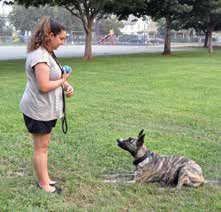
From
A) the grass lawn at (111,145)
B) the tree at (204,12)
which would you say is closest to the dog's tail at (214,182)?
the grass lawn at (111,145)

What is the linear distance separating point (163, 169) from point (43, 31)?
1872 mm

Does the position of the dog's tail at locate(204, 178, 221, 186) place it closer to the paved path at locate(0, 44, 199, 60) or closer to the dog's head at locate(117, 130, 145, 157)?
the dog's head at locate(117, 130, 145, 157)

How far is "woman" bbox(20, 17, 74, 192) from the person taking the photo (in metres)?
4.36

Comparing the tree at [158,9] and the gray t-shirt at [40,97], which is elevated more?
the tree at [158,9]

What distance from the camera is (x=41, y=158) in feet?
15.6

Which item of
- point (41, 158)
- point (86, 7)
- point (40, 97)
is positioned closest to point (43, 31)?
point (40, 97)

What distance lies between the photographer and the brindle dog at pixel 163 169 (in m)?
5.02

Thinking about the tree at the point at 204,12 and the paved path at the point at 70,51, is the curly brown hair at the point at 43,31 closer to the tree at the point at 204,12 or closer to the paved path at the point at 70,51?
the paved path at the point at 70,51

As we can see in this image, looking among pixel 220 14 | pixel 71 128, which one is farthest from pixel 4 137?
pixel 220 14

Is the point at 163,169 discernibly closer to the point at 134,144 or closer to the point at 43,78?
the point at 134,144

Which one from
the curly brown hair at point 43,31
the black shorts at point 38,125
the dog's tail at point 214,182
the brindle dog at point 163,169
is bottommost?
the dog's tail at point 214,182

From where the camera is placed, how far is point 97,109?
31.7 feet

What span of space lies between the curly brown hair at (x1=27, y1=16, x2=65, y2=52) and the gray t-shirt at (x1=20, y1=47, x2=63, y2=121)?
0.06 meters

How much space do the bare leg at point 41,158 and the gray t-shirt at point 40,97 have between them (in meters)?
0.24
